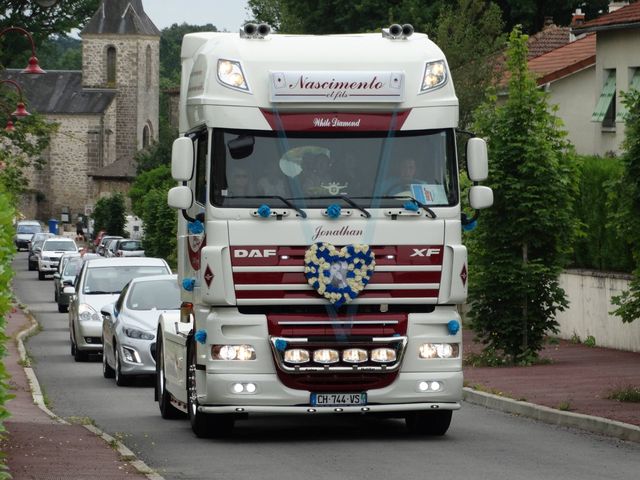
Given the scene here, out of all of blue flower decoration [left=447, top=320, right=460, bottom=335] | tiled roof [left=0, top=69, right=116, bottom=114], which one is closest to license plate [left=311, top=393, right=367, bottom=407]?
blue flower decoration [left=447, top=320, right=460, bottom=335]

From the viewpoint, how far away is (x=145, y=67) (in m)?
152

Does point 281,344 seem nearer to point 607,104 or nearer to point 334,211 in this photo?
point 334,211

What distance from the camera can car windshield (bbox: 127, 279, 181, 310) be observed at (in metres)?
23.5

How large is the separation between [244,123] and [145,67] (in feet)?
457

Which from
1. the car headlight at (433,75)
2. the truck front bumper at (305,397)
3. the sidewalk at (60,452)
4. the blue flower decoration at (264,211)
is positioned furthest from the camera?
the car headlight at (433,75)

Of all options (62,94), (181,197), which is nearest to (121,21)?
(62,94)

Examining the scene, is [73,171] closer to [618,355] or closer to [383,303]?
[618,355]

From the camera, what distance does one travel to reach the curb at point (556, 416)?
15.2 metres

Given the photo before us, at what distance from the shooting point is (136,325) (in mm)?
22922

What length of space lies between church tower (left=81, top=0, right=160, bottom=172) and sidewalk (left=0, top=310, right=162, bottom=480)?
436ft

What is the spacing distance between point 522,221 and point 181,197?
1075 centimetres

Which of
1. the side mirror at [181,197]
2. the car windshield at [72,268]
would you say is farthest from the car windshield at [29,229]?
the side mirror at [181,197]

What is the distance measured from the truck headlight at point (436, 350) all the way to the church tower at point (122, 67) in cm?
13540

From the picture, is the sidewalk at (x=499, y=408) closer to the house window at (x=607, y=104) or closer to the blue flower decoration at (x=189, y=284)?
the blue flower decoration at (x=189, y=284)
